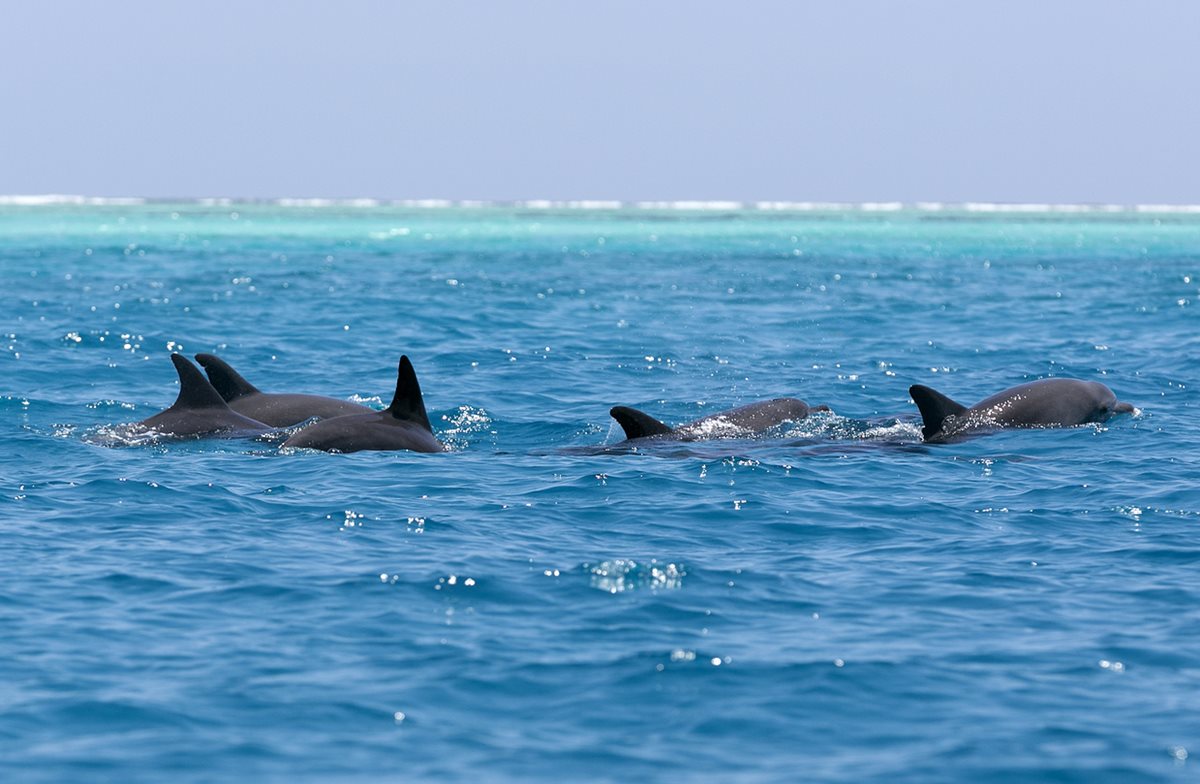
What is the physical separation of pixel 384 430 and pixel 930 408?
601 centimetres

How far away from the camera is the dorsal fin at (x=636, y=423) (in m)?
16.9

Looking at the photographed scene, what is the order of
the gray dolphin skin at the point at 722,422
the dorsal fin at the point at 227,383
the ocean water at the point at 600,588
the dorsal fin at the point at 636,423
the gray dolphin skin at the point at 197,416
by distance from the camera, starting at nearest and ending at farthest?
the ocean water at the point at 600,588, the dorsal fin at the point at 636,423, the gray dolphin skin at the point at 722,422, the gray dolphin skin at the point at 197,416, the dorsal fin at the point at 227,383

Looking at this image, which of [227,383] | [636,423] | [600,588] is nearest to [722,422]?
[636,423]

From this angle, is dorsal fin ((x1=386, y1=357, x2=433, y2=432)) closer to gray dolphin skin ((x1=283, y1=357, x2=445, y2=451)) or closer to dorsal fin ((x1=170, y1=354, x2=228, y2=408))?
gray dolphin skin ((x1=283, y1=357, x2=445, y2=451))

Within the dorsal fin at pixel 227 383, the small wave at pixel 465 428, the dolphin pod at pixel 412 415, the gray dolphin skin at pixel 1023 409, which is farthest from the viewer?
the dorsal fin at pixel 227 383

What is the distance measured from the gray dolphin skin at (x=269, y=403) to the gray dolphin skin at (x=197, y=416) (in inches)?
19.7

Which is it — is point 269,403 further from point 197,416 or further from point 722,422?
point 722,422

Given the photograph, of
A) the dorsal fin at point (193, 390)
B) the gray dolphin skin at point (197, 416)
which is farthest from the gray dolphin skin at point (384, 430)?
the dorsal fin at point (193, 390)

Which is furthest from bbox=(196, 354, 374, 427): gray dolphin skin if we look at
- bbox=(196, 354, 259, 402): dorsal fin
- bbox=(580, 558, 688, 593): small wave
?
bbox=(580, 558, 688, 593): small wave

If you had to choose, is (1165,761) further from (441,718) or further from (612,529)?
(612,529)

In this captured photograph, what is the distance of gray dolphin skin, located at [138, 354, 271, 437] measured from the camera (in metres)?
17.3

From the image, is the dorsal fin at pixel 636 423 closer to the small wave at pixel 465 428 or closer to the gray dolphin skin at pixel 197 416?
the small wave at pixel 465 428

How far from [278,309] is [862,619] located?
2901cm

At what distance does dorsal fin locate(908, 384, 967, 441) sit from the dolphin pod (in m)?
0.01
